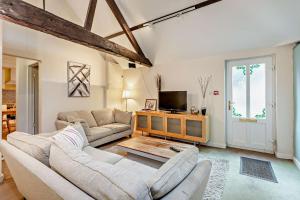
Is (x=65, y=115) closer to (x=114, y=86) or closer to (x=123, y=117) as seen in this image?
(x=123, y=117)

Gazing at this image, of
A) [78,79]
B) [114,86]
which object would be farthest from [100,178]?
[114,86]

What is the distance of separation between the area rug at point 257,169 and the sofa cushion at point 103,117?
3298 millimetres

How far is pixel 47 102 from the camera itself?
3.50 meters

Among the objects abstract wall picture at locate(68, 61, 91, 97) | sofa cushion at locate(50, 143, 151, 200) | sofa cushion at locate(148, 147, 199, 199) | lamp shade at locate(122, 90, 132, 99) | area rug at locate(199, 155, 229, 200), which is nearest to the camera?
sofa cushion at locate(50, 143, 151, 200)

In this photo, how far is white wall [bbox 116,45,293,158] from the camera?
2.97 meters

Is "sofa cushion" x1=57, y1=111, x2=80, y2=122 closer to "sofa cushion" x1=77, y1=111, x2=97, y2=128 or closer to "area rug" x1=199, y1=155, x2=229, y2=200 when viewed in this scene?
"sofa cushion" x1=77, y1=111, x2=97, y2=128

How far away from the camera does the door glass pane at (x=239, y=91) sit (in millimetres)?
3509

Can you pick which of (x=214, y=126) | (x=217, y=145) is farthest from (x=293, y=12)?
(x=217, y=145)

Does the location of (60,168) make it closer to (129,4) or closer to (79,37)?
(79,37)

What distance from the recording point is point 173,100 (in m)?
4.12

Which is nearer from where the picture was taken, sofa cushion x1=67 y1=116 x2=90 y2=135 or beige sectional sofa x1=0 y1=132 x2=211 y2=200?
beige sectional sofa x1=0 y1=132 x2=211 y2=200

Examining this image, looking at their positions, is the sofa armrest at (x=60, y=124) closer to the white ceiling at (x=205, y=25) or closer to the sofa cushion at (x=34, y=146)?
the sofa cushion at (x=34, y=146)

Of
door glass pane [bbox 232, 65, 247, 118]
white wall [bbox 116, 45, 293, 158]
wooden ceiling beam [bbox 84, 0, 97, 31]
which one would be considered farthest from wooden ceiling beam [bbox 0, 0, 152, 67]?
door glass pane [bbox 232, 65, 247, 118]

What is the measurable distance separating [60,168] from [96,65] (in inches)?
158
